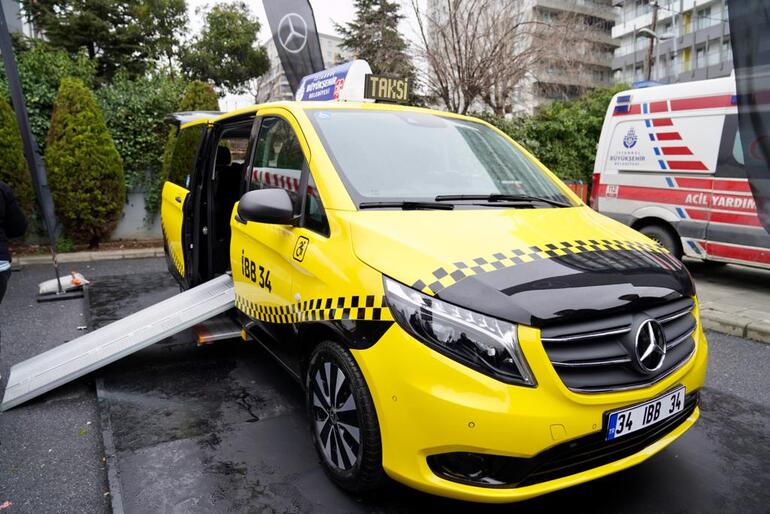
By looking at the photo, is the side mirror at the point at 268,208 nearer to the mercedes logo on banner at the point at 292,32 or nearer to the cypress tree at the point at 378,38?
the mercedes logo on banner at the point at 292,32

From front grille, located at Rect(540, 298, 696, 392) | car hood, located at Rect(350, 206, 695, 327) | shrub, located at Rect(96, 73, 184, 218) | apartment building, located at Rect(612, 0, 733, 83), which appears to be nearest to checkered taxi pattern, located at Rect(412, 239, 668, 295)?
car hood, located at Rect(350, 206, 695, 327)

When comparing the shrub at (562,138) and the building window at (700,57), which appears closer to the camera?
the shrub at (562,138)

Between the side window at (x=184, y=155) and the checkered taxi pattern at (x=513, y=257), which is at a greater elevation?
the side window at (x=184, y=155)

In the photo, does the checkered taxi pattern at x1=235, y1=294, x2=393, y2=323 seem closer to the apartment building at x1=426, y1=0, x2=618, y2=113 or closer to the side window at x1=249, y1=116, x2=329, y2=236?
the side window at x1=249, y1=116, x2=329, y2=236

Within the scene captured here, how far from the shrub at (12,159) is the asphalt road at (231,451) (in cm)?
467

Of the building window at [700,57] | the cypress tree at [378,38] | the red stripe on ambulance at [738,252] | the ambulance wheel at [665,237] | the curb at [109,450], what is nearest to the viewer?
the curb at [109,450]

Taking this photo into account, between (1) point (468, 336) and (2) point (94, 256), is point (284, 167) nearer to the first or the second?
(1) point (468, 336)

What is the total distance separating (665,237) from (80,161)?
342 inches

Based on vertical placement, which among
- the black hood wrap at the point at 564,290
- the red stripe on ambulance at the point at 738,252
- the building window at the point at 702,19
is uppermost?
the building window at the point at 702,19

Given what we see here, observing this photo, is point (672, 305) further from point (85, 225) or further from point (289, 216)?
point (85, 225)

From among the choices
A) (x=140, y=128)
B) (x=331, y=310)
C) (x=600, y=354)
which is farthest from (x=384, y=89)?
(x=140, y=128)

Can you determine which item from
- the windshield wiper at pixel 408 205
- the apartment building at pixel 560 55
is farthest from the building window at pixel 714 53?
the windshield wiper at pixel 408 205

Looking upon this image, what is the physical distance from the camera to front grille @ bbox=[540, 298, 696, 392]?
200cm

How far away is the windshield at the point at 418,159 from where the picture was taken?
286cm
